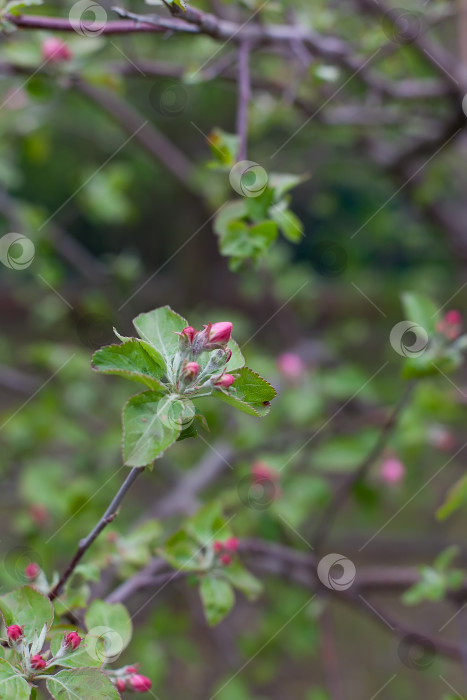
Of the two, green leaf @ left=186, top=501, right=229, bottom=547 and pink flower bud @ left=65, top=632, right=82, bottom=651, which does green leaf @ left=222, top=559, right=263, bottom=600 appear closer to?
green leaf @ left=186, top=501, right=229, bottom=547

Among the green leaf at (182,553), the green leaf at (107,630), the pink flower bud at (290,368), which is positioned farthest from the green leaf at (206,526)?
the pink flower bud at (290,368)

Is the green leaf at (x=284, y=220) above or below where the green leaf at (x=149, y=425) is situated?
above

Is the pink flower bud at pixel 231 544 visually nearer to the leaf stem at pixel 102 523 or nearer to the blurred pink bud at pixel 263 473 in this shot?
the leaf stem at pixel 102 523

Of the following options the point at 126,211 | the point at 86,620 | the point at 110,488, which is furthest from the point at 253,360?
the point at 86,620

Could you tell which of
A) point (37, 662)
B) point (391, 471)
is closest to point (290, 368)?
point (391, 471)

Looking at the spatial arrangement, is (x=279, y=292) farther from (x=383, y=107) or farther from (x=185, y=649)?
(x=185, y=649)

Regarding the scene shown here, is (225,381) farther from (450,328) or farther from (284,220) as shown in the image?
(450,328)
